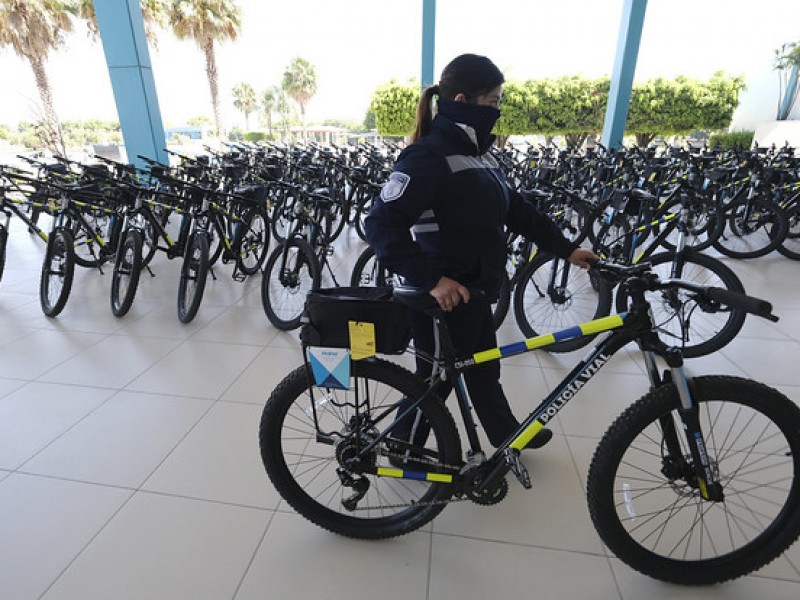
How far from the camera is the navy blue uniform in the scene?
115cm

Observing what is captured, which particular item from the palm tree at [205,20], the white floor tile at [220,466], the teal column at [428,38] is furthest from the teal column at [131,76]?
the white floor tile at [220,466]

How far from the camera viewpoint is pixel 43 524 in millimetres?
1484

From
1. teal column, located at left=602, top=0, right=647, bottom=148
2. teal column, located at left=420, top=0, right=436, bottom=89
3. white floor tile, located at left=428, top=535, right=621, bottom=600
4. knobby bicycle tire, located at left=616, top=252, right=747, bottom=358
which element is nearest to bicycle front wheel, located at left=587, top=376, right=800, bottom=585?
white floor tile, located at left=428, top=535, right=621, bottom=600

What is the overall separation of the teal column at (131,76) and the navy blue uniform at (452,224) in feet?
20.6

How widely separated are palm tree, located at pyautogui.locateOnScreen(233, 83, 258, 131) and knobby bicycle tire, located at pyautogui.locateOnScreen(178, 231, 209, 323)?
33509 millimetres

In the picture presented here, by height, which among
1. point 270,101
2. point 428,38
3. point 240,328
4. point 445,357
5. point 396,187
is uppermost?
point 428,38

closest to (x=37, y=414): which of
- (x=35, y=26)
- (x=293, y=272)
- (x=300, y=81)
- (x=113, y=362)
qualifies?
(x=113, y=362)

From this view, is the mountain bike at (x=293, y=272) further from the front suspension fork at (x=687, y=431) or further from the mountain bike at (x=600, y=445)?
the front suspension fork at (x=687, y=431)

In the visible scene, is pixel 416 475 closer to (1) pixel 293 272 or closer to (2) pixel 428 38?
(1) pixel 293 272

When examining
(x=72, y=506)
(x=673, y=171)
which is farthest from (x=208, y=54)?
→ (x=72, y=506)

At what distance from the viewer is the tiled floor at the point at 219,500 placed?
4.28 ft

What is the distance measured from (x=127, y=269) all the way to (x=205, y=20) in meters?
10.4

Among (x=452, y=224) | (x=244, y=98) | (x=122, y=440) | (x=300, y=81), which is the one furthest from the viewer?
(x=244, y=98)

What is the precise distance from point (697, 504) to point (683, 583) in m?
0.30
